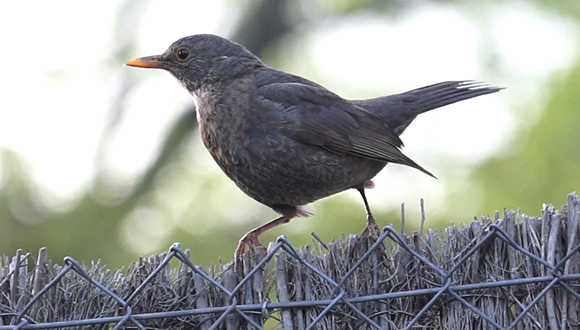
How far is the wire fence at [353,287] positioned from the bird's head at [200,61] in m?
2.40

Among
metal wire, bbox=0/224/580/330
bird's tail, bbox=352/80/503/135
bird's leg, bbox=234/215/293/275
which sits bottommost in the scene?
metal wire, bbox=0/224/580/330

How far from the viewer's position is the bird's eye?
18.6 ft

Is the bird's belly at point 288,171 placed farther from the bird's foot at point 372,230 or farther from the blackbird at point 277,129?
the bird's foot at point 372,230

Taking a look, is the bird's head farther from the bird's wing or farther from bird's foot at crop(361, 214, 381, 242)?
bird's foot at crop(361, 214, 381, 242)

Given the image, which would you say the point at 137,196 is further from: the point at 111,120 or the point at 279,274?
the point at 279,274

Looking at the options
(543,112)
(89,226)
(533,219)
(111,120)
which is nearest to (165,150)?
(111,120)

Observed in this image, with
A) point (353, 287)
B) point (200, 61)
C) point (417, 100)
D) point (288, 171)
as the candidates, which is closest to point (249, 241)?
point (288, 171)

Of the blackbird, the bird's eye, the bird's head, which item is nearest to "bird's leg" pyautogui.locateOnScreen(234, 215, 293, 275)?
the blackbird

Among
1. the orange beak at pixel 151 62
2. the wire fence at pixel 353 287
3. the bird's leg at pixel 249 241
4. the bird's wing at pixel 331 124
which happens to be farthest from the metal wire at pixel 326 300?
the orange beak at pixel 151 62

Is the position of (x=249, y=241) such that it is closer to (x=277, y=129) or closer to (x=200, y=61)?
(x=277, y=129)

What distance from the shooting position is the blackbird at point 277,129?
16.3ft

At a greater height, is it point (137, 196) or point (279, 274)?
point (137, 196)

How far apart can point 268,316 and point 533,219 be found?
3.98 ft

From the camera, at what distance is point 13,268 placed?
3359 mm
